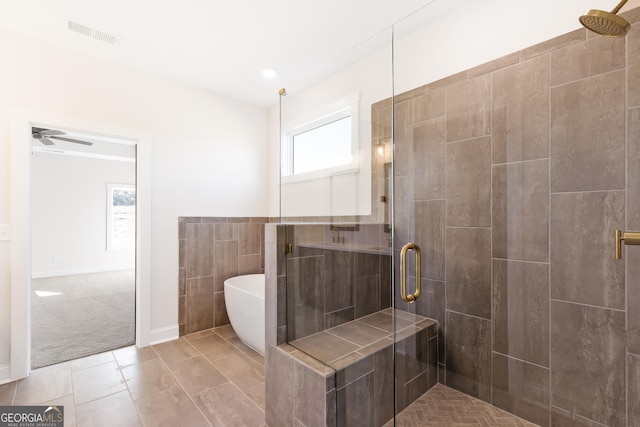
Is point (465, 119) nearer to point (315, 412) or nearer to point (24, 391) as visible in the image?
point (315, 412)

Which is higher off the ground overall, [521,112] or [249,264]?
[521,112]

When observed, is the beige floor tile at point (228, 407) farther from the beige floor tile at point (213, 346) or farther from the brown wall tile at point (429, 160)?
the brown wall tile at point (429, 160)

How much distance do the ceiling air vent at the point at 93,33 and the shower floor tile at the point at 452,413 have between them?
3338 millimetres

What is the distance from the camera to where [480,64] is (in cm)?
191

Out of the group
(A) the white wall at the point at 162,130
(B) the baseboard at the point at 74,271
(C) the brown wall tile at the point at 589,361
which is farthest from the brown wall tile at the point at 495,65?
(B) the baseboard at the point at 74,271

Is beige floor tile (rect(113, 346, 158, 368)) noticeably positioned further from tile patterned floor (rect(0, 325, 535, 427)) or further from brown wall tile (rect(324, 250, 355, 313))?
brown wall tile (rect(324, 250, 355, 313))

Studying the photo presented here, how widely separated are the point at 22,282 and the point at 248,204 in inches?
80.9

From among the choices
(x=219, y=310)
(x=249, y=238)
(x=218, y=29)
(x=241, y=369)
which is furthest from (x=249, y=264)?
(x=218, y=29)

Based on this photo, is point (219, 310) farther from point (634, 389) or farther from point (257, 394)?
point (634, 389)

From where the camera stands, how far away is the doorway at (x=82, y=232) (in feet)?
12.7

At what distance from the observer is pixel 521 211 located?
1.68 metres

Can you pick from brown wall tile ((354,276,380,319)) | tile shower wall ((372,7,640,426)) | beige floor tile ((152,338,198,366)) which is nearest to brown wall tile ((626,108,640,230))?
tile shower wall ((372,7,640,426))

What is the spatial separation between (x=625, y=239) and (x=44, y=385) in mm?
3639

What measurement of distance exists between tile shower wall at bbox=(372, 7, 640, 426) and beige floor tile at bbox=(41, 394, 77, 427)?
2.13 meters
